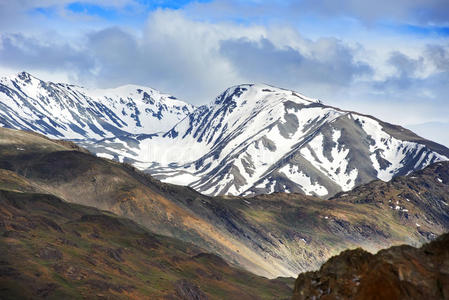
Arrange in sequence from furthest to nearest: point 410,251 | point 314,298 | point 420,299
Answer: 1. point 314,298
2. point 410,251
3. point 420,299

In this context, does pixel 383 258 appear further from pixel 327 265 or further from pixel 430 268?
pixel 327 265

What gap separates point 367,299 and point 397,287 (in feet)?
6.12

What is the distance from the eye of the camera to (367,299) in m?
37.4

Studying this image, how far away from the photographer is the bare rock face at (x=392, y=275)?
36.2 meters

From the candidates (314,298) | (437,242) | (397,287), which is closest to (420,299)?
(397,287)

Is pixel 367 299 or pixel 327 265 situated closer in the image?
pixel 367 299

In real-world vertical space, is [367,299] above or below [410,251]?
below

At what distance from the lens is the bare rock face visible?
1423 inches

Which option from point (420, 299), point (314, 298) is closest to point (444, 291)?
point (420, 299)

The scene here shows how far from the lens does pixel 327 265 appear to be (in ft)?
146

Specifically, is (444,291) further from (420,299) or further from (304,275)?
(304,275)

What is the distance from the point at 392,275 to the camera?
3666cm

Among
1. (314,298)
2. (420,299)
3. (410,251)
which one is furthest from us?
(314,298)

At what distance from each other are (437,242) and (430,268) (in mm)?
1728
